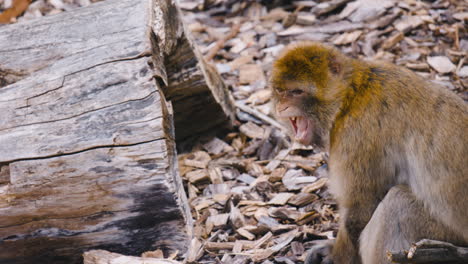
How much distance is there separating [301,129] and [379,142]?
705 millimetres

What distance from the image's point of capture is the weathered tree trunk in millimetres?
4512

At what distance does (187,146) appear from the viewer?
6.82 metres

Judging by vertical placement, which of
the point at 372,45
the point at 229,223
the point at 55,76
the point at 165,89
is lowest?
the point at 229,223

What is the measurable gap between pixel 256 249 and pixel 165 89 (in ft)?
6.43

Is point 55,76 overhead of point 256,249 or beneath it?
overhead

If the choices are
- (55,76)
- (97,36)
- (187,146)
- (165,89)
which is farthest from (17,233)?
(187,146)

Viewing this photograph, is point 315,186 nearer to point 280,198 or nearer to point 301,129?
point 280,198

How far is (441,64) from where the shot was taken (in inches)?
282

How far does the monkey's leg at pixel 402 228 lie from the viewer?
13.0ft

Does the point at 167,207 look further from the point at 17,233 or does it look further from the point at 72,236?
the point at 17,233

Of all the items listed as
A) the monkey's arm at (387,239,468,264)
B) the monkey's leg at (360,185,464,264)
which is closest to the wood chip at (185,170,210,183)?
the monkey's leg at (360,185,464,264)

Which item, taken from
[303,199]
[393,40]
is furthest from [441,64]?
[303,199]

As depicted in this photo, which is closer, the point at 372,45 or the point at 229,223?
the point at 229,223

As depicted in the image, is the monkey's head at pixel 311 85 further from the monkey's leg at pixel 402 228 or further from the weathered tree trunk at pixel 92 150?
the weathered tree trunk at pixel 92 150
